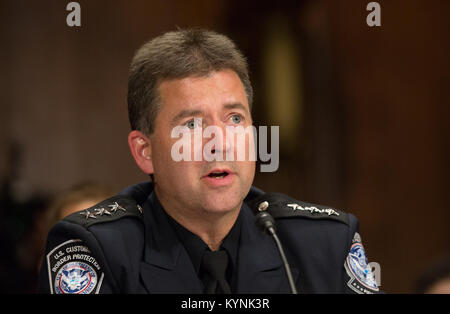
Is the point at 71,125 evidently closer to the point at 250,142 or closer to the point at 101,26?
the point at 101,26

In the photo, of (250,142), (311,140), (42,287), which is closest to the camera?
(42,287)

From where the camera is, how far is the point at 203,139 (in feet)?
5.53

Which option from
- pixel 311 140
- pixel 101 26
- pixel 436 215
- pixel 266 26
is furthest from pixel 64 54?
pixel 436 215

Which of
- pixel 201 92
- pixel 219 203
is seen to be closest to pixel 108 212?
pixel 219 203

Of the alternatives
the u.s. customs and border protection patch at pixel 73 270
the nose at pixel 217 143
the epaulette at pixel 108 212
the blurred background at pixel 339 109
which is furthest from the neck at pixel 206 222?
the blurred background at pixel 339 109

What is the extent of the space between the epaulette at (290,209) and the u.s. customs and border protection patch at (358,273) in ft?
0.33

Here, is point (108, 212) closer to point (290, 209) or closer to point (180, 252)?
point (180, 252)

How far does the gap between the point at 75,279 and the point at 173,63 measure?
0.66 meters

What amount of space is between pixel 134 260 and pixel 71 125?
3.52 metres

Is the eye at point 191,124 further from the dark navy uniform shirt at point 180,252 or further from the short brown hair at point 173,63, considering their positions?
the dark navy uniform shirt at point 180,252

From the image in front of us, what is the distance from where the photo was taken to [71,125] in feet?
16.5

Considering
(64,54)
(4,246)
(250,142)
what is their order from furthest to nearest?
1. (64,54)
2. (4,246)
3. (250,142)

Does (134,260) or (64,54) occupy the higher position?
(64,54)

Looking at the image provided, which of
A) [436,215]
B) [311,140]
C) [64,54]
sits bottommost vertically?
[436,215]
